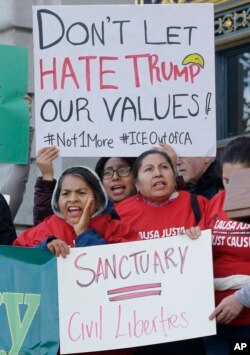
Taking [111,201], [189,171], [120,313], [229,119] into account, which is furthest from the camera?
[229,119]

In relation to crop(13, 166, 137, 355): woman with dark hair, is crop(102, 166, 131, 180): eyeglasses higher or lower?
higher

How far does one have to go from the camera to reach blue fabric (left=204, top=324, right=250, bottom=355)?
610 cm

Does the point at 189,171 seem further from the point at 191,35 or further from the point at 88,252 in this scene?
the point at 88,252

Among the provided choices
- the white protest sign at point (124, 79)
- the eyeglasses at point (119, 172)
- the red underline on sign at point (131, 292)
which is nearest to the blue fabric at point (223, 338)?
the red underline on sign at point (131, 292)

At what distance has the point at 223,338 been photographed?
616cm

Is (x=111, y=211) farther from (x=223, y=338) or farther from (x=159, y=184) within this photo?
(x=223, y=338)

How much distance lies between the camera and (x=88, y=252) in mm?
6258

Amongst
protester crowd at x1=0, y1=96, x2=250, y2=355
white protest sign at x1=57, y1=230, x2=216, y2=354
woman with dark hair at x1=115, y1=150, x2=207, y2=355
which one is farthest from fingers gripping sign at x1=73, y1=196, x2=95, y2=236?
woman with dark hair at x1=115, y1=150, x2=207, y2=355

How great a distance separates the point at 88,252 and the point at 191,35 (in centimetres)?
142

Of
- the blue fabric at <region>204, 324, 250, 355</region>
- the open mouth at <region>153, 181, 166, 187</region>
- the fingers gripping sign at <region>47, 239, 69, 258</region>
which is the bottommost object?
the blue fabric at <region>204, 324, 250, 355</region>

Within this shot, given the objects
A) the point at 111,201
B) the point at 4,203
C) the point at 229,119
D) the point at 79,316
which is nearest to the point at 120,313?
the point at 79,316

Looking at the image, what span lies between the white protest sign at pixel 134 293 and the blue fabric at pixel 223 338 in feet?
0.47

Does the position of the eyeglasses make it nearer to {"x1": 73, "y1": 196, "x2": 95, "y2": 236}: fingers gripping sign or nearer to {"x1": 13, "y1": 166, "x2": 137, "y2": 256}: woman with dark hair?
{"x1": 13, "y1": 166, "x2": 137, "y2": 256}: woman with dark hair

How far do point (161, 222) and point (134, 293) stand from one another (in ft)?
1.32
